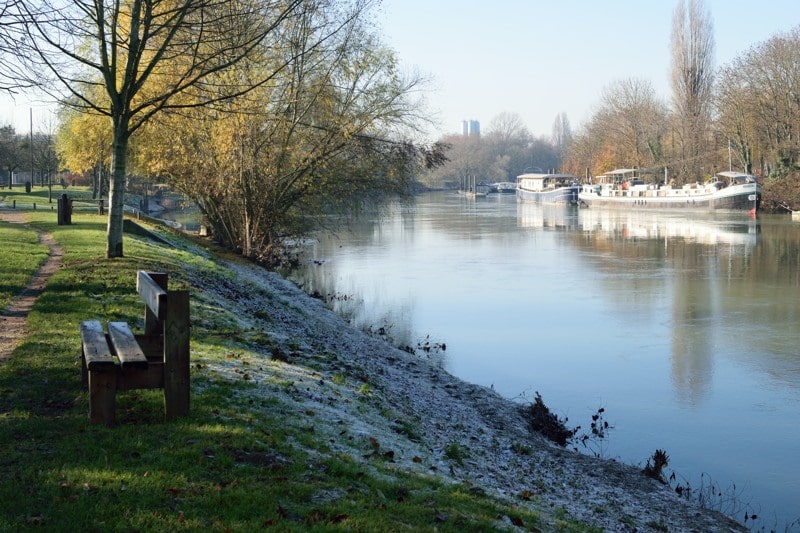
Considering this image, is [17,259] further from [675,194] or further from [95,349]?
[675,194]

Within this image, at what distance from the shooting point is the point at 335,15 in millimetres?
28641

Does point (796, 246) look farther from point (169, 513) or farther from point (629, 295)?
point (169, 513)

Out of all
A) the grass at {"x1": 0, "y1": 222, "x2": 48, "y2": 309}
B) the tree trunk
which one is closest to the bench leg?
the grass at {"x1": 0, "y1": 222, "x2": 48, "y2": 309}

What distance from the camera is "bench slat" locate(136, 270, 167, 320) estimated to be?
6.93m

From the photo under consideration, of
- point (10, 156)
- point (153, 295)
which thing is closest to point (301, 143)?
point (153, 295)

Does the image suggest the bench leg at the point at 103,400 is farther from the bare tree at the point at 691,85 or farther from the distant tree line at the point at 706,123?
the bare tree at the point at 691,85

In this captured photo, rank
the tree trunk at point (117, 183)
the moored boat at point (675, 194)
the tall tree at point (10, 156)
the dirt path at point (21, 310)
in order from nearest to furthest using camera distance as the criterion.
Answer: the dirt path at point (21, 310) → the tree trunk at point (117, 183) → the tall tree at point (10, 156) → the moored boat at point (675, 194)

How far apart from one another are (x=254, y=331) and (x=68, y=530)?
855cm

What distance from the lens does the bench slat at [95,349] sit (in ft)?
22.2

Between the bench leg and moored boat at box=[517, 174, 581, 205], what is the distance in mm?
103428

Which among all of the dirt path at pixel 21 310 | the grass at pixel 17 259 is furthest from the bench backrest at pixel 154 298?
the grass at pixel 17 259

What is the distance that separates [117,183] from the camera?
17.5 metres

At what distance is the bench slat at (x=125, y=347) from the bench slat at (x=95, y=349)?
0.09 meters

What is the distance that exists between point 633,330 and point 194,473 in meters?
16.6
